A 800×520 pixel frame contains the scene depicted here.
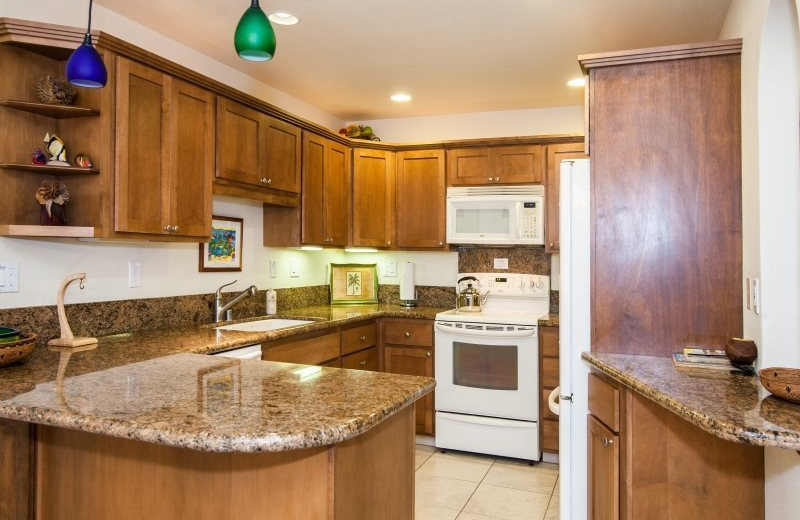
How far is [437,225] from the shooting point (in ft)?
13.7

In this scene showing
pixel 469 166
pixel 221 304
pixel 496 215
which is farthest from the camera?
pixel 469 166

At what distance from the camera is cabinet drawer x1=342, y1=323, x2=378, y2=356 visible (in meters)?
3.57

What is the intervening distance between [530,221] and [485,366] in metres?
1.07

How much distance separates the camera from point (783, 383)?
1.43 meters

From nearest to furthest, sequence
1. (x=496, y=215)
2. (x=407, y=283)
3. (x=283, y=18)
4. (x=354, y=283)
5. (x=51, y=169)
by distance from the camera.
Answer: (x=51, y=169), (x=283, y=18), (x=496, y=215), (x=407, y=283), (x=354, y=283)

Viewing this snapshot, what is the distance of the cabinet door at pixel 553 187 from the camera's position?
3807mm

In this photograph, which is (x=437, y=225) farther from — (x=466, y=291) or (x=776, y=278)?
(x=776, y=278)

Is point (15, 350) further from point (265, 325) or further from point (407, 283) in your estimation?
point (407, 283)

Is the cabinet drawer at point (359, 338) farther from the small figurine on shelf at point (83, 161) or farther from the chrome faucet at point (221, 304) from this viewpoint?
the small figurine on shelf at point (83, 161)

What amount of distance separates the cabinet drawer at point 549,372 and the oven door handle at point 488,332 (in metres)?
0.20

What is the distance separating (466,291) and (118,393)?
299cm

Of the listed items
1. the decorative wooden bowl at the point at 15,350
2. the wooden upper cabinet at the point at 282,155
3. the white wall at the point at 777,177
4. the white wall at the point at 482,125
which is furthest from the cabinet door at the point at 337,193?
the white wall at the point at 777,177

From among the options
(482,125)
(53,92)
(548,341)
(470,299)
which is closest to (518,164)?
(482,125)

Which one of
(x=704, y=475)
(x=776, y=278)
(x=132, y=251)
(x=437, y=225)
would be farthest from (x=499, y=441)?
(x=132, y=251)
